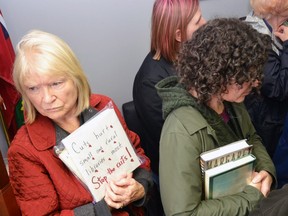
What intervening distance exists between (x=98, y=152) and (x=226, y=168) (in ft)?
1.35

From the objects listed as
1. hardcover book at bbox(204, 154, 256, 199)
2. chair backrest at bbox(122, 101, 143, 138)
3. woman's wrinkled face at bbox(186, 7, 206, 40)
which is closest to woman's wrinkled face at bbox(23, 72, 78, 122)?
hardcover book at bbox(204, 154, 256, 199)

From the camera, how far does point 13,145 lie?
0.97 meters

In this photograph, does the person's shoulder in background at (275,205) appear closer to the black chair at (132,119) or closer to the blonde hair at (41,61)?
the blonde hair at (41,61)

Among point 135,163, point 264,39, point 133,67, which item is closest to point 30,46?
point 135,163

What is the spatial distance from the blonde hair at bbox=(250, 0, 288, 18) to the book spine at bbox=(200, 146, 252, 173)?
93cm

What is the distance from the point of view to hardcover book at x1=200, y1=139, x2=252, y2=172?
911mm

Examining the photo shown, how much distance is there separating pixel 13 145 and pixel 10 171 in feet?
0.31

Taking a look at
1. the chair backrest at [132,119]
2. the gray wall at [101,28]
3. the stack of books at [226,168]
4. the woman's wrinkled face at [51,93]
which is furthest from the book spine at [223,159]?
the gray wall at [101,28]

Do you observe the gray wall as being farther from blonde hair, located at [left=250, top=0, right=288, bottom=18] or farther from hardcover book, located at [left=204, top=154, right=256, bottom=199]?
hardcover book, located at [left=204, top=154, right=256, bottom=199]

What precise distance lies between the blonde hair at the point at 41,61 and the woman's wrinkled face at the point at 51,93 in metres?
0.02

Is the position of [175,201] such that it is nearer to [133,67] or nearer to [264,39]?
[264,39]

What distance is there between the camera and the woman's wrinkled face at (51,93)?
0.93m

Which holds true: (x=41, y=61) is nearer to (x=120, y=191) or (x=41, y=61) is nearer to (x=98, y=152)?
(x=98, y=152)

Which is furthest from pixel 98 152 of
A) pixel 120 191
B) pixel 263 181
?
pixel 263 181
